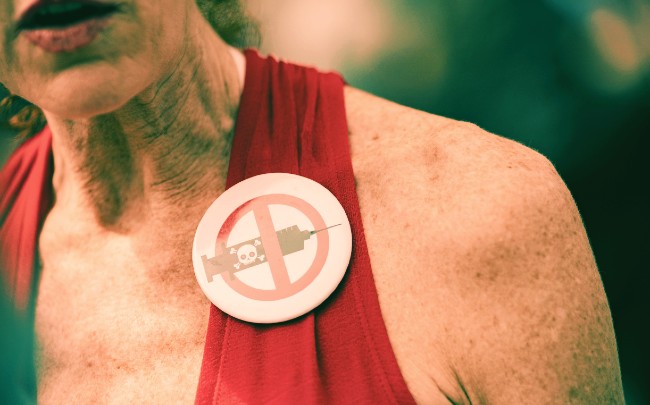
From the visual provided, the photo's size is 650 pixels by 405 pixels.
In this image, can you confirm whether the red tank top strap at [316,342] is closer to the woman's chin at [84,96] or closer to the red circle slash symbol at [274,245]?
the red circle slash symbol at [274,245]

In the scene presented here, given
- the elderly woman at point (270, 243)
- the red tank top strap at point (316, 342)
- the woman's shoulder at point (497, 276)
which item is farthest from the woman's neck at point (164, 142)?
the woman's shoulder at point (497, 276)

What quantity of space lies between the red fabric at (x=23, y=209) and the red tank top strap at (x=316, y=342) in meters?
0.50

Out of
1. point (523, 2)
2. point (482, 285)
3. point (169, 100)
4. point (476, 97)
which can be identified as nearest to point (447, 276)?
point (482, 285)

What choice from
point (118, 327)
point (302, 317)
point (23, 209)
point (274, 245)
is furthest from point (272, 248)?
point (23, 209)

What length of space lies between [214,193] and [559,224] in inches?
21.5

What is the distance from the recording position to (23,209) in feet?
3.33

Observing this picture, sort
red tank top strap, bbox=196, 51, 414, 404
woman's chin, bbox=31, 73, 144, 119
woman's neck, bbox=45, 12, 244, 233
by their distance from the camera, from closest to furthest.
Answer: red tank top strap, bbox=196, 51, 414, 404
woman's chin, bbox=31, 73, 144, 119
woman's neck, bbox=45, 12, 244, 233

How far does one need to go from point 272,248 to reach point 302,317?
114 mm

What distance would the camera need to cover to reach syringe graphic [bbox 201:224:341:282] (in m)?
0.66

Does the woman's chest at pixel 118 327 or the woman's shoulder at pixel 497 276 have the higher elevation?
the woman's shoulder at pixel 497 276

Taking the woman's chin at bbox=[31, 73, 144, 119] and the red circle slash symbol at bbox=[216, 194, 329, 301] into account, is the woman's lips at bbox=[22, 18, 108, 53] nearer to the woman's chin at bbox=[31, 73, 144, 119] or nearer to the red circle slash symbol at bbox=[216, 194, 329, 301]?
the woman's chin at bbox=[31, 73, 144, 119]

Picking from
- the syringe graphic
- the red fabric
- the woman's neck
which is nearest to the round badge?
the syringe graphic

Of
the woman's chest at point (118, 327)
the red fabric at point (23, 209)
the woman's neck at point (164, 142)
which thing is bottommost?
the red fabric at point (23, 209)

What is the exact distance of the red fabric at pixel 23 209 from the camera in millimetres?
909
